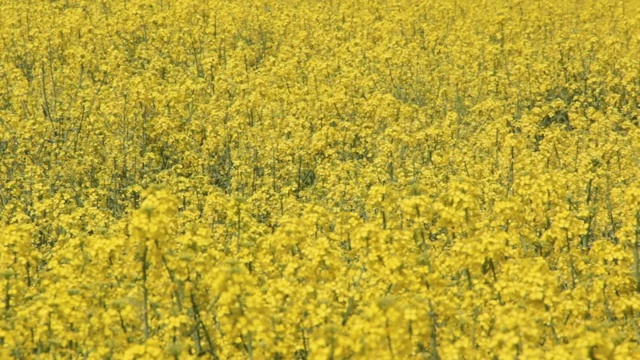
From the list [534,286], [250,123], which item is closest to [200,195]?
[250,123]

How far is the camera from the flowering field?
25.2 ft

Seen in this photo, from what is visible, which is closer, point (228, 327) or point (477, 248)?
point (228, 327)

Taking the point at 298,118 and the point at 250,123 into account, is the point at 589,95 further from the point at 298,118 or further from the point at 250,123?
the point at 250,123

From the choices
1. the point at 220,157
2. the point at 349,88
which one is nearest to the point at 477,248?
the point at 220,157

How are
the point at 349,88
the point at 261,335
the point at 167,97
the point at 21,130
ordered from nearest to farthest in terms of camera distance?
the point at 261,335
the point at 21,130
the point at 167,97
the point at 349,88

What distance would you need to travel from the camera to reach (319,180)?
1386 centimetres

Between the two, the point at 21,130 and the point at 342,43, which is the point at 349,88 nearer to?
the point at 342,43

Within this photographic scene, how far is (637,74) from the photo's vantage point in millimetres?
17469

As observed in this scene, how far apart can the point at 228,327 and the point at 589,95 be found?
40.8 ft

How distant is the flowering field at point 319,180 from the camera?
7676mm

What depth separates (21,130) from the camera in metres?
14.6

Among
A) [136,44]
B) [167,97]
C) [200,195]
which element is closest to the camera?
[200,195]

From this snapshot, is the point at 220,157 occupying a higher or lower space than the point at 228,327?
lower

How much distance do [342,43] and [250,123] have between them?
20.4 feet
